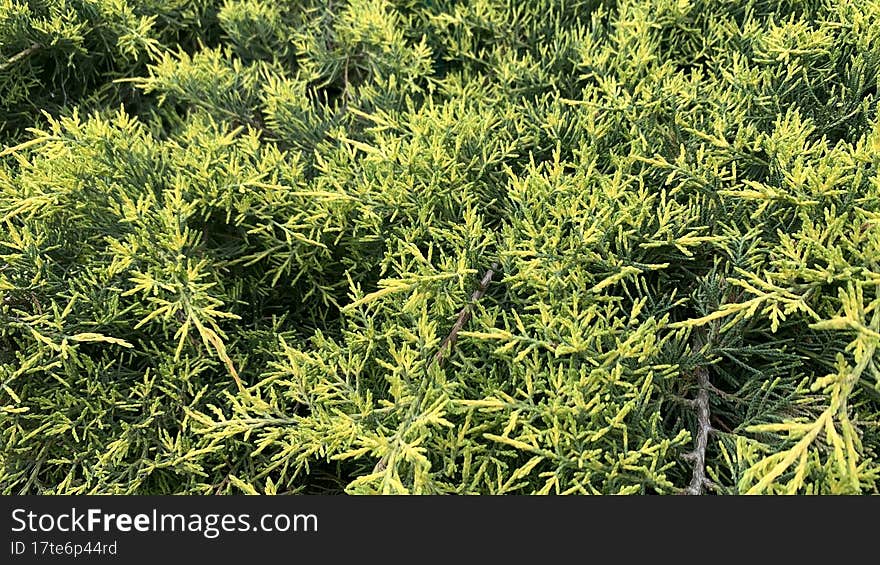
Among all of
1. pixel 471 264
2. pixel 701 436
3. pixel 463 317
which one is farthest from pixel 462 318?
pixel 701 436

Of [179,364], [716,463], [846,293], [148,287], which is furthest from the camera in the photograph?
[179,364]

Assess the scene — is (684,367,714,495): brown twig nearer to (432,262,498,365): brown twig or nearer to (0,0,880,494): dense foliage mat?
(0,0,880,494): dense foliage mat

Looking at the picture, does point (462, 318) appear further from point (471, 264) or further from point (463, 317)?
point (471, 264)

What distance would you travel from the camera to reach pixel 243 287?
5.60 feet

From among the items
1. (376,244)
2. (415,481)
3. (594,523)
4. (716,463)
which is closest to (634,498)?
(594,523)

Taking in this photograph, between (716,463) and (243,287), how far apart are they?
1.11 metres

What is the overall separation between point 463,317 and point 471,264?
0.12 m

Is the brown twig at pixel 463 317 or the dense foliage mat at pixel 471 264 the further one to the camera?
the brown twig at pixel 463 317

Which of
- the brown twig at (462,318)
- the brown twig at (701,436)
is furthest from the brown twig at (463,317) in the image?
the brown twig at (701,436)

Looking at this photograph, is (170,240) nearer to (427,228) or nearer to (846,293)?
(427,228)

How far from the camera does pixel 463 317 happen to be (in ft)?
4.76

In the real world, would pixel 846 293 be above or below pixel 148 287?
below

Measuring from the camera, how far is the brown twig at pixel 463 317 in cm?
140

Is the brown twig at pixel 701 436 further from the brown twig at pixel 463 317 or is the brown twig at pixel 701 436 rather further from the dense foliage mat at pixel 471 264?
the brown twig at pixel 463 317
